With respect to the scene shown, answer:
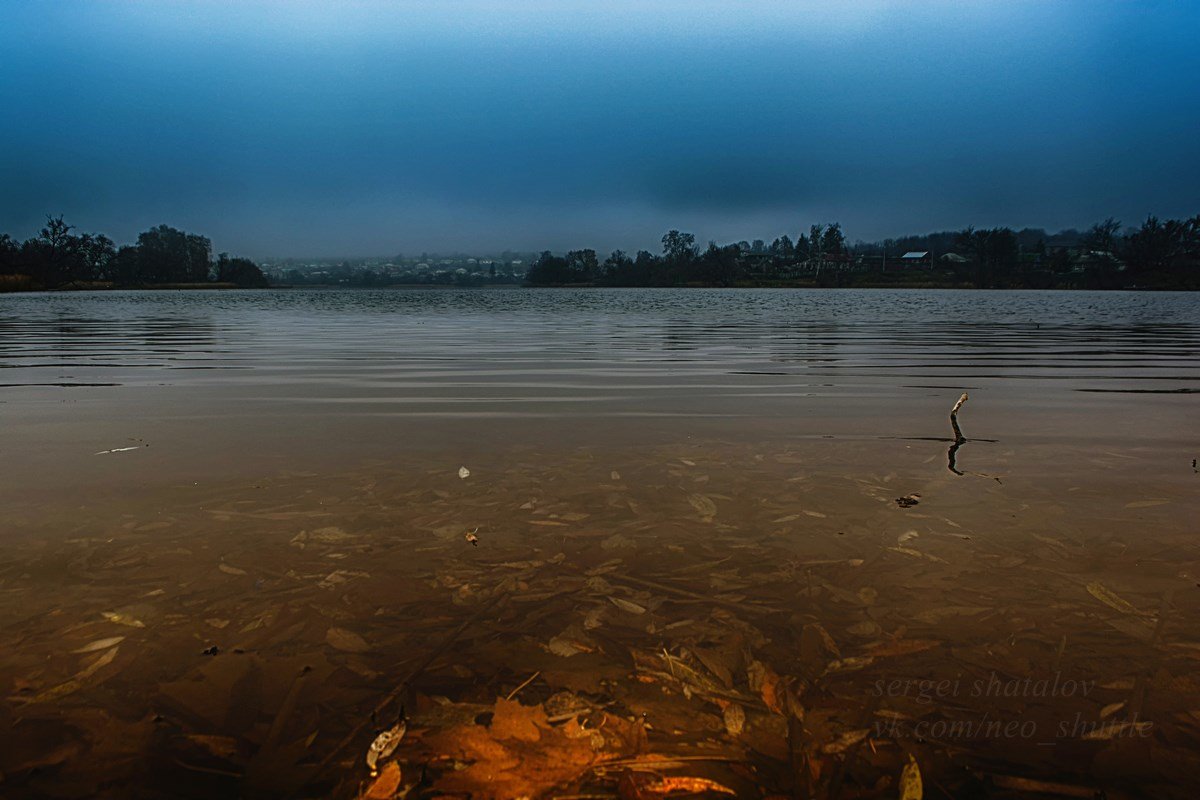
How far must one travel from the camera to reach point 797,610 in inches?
103

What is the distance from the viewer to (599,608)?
2.64 m

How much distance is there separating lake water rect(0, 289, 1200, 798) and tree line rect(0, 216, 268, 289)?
362ft

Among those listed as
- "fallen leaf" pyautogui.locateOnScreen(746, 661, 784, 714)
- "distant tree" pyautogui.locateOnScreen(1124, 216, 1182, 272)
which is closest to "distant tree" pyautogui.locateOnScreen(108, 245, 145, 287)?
"fallen leaf" pyautogui.locateOnScreen(746, 661, 784, 714)

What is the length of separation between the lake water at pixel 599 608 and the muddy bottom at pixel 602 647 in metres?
0.01

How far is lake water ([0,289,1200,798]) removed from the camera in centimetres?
183

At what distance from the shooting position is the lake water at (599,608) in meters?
1.83

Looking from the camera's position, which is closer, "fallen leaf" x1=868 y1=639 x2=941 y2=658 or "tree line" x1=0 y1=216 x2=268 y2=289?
"fallen leaf" x1=868 y1=639 x2=941 y2=658

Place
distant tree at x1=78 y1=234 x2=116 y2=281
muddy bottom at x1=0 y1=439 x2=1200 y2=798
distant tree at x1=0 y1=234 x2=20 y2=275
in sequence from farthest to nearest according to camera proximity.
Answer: distant tree at x1=78 y1=234 x2=116 y2=281
distant tree at x1=0 y1=234 x2=20 y2=275
muddy bottom at x1=0 y1=439 x2=1200 y2=798

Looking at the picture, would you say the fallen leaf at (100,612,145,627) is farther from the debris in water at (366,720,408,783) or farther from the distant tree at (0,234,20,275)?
the distant tree at (0,234,20,275)

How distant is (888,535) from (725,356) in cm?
1146

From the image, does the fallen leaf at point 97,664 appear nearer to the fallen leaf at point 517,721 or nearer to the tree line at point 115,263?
the fallen leaf at point 517,721

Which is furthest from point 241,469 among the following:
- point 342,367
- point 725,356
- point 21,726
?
point 725,356

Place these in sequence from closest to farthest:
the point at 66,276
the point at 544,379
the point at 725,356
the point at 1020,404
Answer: the point at 1020,404 → the point at 544,379 → the point at 725,356 → the point at 66,276

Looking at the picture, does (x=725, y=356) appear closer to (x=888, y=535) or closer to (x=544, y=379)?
(x=544, y=379)
